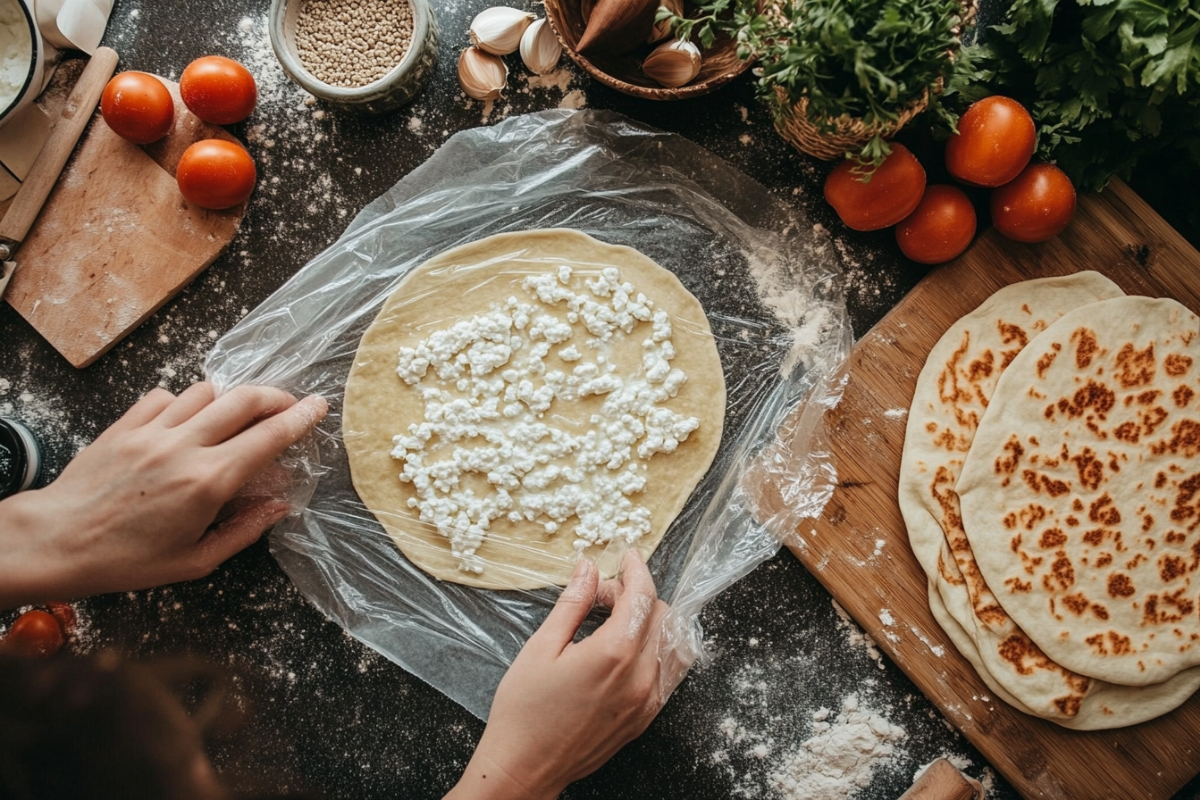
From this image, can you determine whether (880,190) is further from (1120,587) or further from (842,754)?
(842,754)

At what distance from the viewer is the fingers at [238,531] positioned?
1.23m

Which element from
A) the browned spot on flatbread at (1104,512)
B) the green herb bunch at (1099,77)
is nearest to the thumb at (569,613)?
the browned spot on flatbread at (1104,512)

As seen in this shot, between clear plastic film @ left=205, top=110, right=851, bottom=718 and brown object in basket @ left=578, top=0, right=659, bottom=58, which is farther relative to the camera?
clear plastic film @ left=205, top=110, right=851, bottom=718

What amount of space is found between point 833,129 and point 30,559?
1.43 metres

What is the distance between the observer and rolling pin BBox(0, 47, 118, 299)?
131 cm

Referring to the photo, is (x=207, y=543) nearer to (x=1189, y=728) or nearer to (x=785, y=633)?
(x=785, y=633)

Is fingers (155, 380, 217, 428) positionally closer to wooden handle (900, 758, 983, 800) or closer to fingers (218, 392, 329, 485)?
fingers (218, 392, 329, 485)

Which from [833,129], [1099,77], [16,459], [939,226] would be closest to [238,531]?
[16,459]

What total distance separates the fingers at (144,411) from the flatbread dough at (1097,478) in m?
1.35

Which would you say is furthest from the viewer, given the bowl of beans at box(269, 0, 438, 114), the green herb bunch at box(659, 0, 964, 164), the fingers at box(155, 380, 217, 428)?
the bowl of beans at box(269, 0, 438, 114)

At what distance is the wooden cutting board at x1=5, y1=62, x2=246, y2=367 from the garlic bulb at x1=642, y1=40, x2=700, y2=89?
0.82m

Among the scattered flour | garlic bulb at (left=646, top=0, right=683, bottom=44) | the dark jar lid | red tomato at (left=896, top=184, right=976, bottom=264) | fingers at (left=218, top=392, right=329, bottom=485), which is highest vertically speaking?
garlic bulb at (left=646, top=0, right=683, bottom=44)

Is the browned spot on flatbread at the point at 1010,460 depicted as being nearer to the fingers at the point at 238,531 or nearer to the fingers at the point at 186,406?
the fingers at the point at 238,531

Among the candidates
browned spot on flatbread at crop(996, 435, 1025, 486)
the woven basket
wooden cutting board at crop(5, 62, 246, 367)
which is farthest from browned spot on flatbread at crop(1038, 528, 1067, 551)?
wooden cutting board at crop(5, 62, 246, 367)
